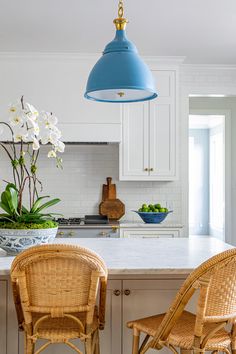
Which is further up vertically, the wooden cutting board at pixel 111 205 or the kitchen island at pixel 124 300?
the wooden cutting board at pixel 111 205

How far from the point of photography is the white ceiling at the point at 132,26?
3.68m

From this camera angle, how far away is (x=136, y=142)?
5.00 meters

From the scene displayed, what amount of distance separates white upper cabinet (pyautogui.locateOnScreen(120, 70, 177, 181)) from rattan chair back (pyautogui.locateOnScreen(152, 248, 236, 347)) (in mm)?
3048

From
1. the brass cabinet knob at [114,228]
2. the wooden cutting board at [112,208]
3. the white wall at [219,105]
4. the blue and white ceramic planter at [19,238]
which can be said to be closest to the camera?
the blue and white ceramic planter at [19,238]

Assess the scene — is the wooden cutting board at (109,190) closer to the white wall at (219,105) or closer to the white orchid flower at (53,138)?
the white wall at (219,105)

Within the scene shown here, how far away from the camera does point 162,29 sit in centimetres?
421

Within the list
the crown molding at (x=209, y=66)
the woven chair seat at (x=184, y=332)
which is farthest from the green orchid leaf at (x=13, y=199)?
the crown molding at (x=209, y=66)

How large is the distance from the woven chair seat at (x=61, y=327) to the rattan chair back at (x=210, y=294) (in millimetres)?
336

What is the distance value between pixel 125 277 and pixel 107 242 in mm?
521

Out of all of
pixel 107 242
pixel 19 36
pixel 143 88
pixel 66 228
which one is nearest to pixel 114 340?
pixel 107 242

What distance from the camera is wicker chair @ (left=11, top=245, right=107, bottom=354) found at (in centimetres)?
192

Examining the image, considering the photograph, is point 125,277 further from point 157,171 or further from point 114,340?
point 157,171

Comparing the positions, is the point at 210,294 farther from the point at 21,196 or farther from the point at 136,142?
the point at 136,142

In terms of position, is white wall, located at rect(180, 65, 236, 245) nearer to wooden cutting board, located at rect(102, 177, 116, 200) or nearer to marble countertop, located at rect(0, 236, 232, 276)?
wooden cutting board, located at rect(102, 177, 116, 200)
